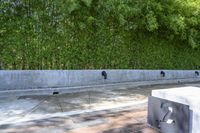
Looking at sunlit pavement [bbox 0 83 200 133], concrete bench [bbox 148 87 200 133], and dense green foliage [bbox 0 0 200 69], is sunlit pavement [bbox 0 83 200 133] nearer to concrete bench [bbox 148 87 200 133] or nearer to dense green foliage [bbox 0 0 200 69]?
concrete bench [bbox 148 87 200 133]

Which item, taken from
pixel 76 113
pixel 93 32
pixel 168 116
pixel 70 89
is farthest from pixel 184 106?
pixel 93 32

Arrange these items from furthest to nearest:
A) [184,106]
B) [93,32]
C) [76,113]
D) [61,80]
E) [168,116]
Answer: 1. [93,32]
2. [61,80]
3. [76,113]
4. [168,116]
5. [184,106]

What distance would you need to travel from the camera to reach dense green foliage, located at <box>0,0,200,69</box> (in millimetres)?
9188

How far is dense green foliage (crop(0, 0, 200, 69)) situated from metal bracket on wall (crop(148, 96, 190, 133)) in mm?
5302

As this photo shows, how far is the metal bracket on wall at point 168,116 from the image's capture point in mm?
4582

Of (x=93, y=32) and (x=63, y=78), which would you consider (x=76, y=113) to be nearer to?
(x=63, y=78)

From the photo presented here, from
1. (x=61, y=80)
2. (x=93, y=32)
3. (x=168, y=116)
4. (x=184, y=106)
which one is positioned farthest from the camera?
(x=93, y=32)

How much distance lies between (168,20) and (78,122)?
26.1 feet

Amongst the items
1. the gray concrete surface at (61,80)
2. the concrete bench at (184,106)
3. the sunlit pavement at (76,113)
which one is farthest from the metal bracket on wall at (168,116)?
the gray concrete surface at (61,80)

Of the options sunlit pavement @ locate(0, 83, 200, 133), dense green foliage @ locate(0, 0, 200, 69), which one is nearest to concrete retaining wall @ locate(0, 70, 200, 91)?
dense green foliage @ locate(0, 0, 200, 69)

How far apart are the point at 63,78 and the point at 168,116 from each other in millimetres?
5450

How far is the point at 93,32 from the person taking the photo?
10.8m

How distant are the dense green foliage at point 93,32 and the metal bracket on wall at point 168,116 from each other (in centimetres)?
530

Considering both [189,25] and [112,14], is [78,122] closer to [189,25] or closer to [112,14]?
[112,14]
